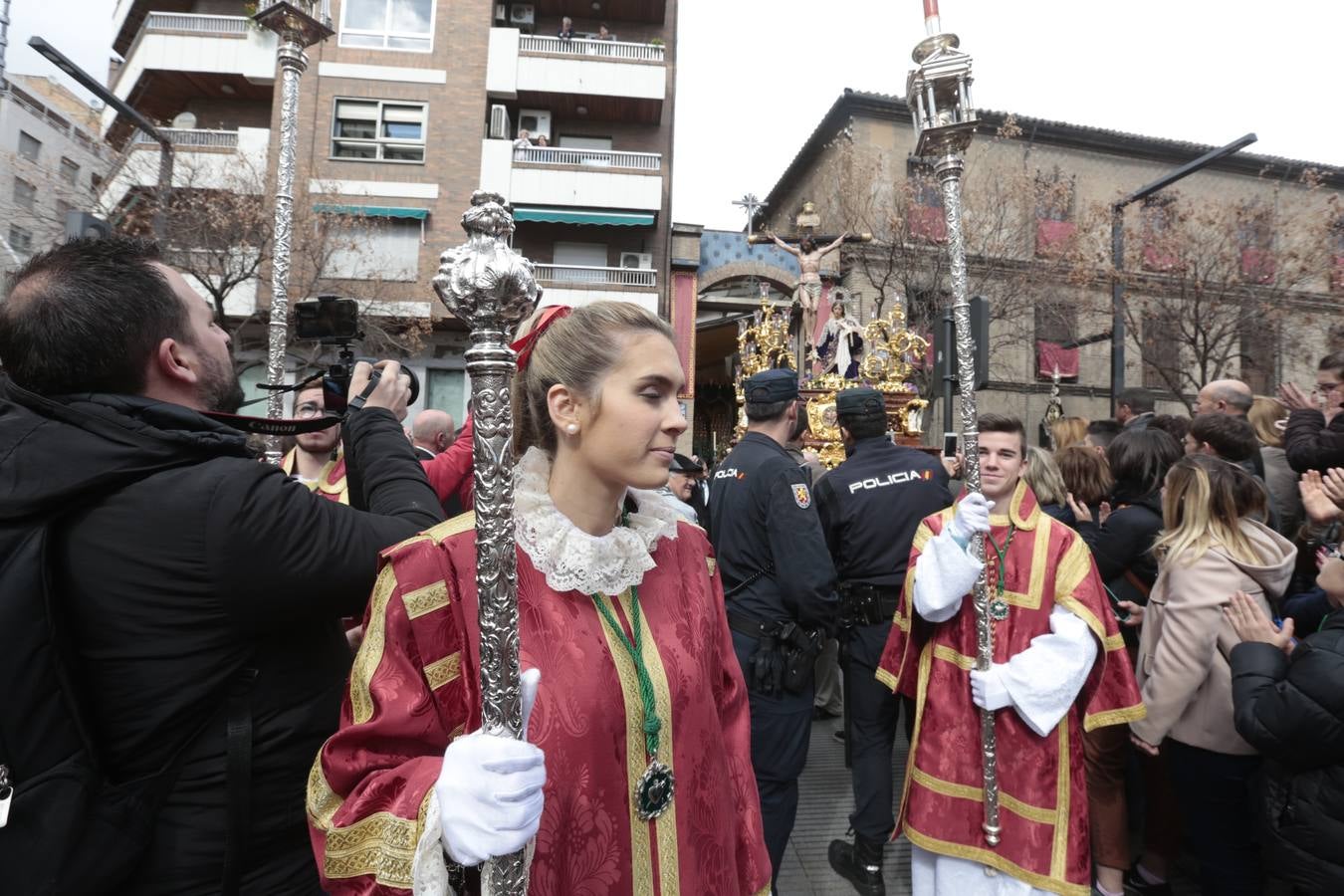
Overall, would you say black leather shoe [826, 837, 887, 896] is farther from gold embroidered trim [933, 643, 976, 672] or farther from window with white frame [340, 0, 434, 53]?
window with white frame [340, 0, 434, 53]

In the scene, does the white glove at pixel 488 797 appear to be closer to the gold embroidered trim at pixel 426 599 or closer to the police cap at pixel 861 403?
the gold embroidered trim at pixel 426 599

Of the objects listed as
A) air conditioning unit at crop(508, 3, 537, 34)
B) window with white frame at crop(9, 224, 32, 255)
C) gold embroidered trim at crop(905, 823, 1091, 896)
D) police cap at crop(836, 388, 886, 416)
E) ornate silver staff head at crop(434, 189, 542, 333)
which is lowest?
gold embroidered trim at crop(905, 823, 1091, 896)

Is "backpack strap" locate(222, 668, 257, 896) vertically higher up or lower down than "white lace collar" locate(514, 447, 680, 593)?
lower down

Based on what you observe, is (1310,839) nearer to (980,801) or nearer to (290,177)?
(980,801)

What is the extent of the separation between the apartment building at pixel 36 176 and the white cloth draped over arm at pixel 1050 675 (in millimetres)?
10077

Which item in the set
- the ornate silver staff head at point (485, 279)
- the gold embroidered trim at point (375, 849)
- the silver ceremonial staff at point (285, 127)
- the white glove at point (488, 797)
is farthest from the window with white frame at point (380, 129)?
the white glove at point (488, 797)

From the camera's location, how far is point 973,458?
3174 mm

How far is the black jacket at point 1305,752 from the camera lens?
2.22 meters

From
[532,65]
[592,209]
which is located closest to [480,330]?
[592,209]

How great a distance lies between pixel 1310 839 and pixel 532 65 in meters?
20.5

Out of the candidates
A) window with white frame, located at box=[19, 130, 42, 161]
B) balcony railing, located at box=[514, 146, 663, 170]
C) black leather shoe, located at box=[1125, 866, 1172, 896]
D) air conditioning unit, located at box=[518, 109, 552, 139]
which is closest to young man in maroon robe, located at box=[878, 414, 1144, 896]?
black leather shoe, located at box=[1125, 866, 1172, 896]

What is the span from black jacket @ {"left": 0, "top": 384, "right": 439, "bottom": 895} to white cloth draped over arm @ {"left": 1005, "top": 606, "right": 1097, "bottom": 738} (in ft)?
8.38

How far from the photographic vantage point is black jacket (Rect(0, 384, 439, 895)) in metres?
1.35

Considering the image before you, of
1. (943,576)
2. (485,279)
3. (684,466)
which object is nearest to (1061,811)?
(943,576)
